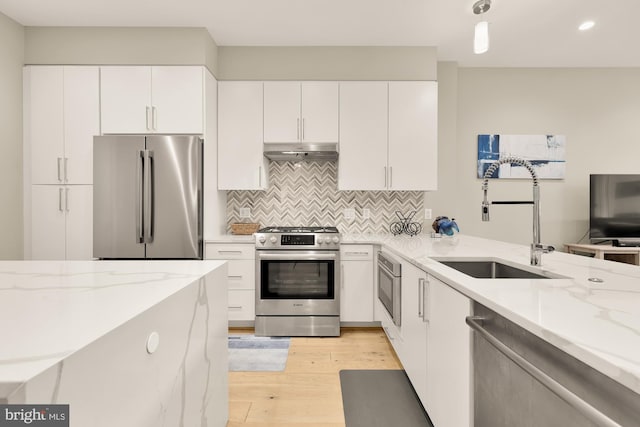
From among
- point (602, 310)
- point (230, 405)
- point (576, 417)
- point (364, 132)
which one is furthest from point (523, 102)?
point (230, 405)

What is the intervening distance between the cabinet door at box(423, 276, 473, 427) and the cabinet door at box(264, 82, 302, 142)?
221 cm

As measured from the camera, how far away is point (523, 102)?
12.8 feet

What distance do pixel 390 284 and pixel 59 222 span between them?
2.99 metres

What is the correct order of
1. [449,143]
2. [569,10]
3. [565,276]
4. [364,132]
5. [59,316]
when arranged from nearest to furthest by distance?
[59,316], [565,276], [569,10], [364,132], [449,143]

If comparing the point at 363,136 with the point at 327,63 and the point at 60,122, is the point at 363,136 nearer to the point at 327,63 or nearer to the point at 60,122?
the point at 327,63

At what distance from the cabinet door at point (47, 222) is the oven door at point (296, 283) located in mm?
1805

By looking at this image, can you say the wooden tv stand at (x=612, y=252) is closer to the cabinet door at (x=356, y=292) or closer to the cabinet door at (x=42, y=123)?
the cabinet door at (x=356, y=292)

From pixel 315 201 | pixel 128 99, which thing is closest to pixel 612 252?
pixel 315 201

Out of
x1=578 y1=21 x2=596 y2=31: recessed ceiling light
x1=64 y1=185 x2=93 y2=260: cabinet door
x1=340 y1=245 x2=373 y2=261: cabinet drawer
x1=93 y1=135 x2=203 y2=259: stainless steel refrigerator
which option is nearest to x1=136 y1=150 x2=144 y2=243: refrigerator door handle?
x1=93 y1=135 x2=203 y2=259: stainless steel refrigerator

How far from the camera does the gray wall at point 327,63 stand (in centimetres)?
336

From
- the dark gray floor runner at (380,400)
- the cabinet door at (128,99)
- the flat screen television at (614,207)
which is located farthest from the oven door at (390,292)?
the flat screen television at (614,207)

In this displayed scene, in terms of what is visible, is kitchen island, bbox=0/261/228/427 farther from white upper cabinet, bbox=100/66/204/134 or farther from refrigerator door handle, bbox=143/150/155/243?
white upper cabinet, bbox=100/66/204/134

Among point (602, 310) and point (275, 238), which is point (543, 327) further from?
point (275, 238)

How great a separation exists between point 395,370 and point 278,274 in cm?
129
